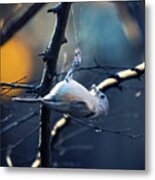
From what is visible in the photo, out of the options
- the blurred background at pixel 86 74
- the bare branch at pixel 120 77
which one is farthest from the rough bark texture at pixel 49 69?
the bare branch at pixel 120 77

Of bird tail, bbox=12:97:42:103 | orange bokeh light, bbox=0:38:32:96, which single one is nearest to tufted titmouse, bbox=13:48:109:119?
bird tail, bbox=12:97:42:103

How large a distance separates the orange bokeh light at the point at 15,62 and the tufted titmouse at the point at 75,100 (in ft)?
0.47

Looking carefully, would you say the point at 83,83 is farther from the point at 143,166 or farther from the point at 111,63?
the point at 143,166

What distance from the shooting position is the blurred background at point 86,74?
6.09 feet

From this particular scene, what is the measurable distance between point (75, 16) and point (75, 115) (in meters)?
0.41

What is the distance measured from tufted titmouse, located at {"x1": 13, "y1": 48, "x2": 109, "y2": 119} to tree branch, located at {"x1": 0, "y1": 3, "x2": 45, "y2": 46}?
0.89 ft

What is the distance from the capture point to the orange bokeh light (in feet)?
6.40

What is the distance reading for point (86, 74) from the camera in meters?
1.90

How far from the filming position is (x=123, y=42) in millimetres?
1871

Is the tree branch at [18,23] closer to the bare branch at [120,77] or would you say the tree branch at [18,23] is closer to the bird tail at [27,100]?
the bird tail at [27,100]

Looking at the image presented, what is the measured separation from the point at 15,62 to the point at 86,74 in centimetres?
31

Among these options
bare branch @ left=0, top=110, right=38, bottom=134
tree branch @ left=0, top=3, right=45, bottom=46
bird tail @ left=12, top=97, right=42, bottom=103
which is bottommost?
bare branch @ left=0, top=110, right=38, bottom=134

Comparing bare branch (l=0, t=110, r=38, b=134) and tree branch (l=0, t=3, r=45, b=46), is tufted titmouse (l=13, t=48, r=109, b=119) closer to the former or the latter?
bare branch (l=0, t=110, r=38, b=134)

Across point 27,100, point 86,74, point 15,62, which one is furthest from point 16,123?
point 86,74
